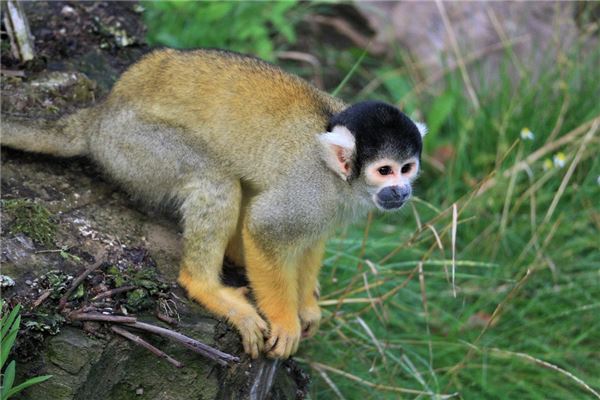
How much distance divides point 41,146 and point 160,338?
3.78ft

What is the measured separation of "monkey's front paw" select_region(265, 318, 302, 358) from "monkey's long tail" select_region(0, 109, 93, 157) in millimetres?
1255

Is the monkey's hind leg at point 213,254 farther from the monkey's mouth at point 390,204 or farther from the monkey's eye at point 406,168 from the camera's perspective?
the monkey's eye at point 406,168

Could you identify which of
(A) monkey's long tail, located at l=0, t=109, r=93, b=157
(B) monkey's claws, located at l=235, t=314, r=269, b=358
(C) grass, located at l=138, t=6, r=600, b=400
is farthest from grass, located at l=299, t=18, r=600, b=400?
(A) monkey's long tail, located at l=0, t=109, r=93, b=157

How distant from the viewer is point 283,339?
334cm

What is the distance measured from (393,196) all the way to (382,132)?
287 mm

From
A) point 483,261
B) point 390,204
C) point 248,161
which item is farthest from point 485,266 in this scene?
point 248,161

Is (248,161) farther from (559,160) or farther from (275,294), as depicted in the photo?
(559,160)

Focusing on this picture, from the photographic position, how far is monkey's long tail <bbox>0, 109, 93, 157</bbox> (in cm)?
348

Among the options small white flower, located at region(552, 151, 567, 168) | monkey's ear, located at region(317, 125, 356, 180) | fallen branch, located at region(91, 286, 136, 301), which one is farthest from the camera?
small white flower, located at region(552, 151, 567, 168)

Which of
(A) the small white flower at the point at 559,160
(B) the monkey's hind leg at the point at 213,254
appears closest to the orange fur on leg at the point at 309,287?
(B) the monkey's hind leg at the point at 213,254

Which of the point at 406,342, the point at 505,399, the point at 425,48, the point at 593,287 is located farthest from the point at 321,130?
the point at 425,48

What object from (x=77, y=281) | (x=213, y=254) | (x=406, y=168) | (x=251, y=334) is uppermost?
(x=406, y=168)

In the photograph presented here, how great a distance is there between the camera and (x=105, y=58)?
4492 mm

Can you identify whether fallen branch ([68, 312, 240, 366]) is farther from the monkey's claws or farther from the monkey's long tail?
the monkey's long tail
